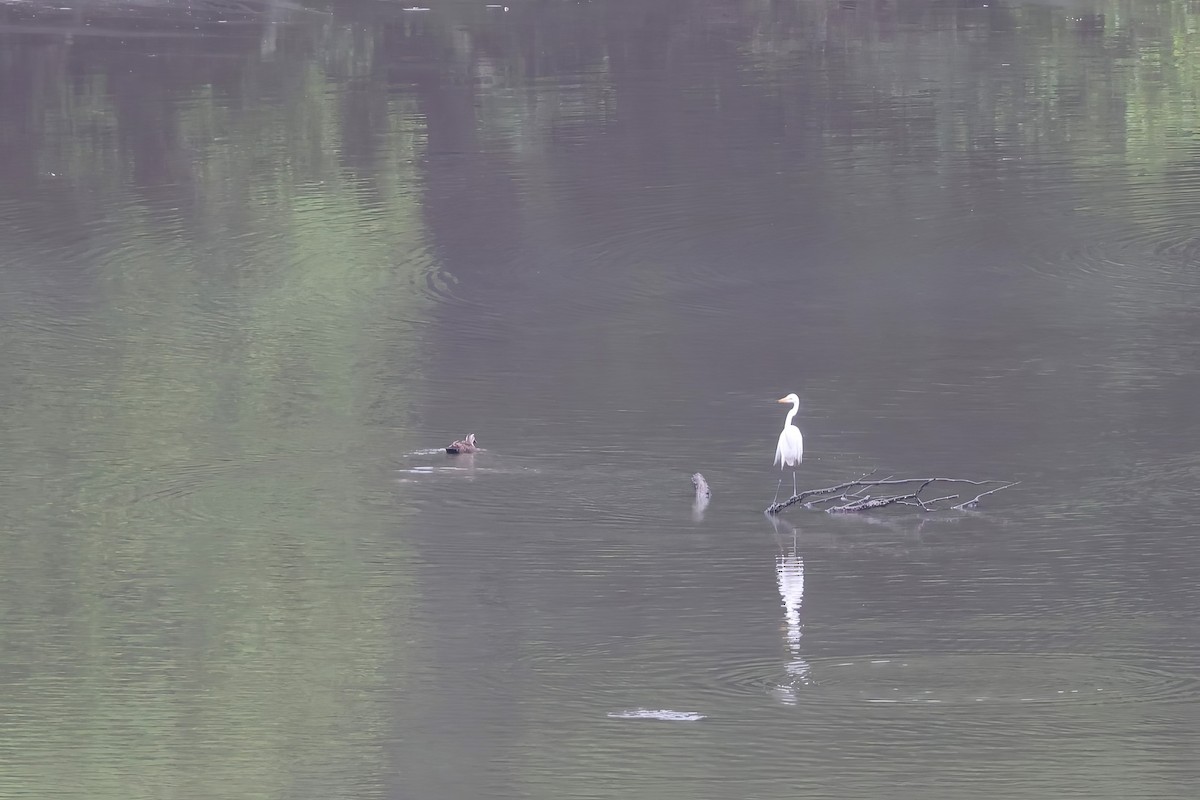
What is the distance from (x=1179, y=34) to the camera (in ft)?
113

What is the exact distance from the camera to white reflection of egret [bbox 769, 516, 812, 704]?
9227 millimetres

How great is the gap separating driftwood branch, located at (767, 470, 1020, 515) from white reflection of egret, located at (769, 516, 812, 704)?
0.92 ft

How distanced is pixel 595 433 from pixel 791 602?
3617 millimetres

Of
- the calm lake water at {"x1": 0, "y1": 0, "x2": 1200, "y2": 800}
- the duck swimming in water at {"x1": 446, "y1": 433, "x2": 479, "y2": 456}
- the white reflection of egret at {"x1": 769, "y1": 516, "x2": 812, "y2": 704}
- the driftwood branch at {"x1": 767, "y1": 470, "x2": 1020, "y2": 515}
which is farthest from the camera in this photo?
the duck swimming in water at {"x1": 446, "y1": 433, "x2": 479, "y2": 456}

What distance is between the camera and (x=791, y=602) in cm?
1034

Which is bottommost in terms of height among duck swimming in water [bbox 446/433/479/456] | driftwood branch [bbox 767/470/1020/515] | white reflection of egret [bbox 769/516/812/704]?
white reflection of egret [bbox 769/516/812/704]

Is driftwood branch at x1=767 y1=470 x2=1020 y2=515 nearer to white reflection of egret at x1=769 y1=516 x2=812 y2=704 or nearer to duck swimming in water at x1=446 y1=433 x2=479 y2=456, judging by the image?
white reflection of egret at x1=769 y1=516 x2=812 y2=704

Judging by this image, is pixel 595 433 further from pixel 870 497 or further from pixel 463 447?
pixel 870 497

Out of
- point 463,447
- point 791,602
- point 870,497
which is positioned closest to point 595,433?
point 463,447

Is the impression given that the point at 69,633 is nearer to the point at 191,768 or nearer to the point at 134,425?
the point at 191,768

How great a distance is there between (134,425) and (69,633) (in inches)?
172

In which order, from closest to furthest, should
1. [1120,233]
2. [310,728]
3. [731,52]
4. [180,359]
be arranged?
[310,728] → [180,359] → [1120,233] → [731,52]

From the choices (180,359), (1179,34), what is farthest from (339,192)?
(1179,34)

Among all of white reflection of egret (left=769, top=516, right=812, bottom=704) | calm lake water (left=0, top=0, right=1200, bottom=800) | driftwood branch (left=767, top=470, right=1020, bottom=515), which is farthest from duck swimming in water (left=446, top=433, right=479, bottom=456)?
white reflection of egret (left=769, top=516, right=812, bottom=704)
